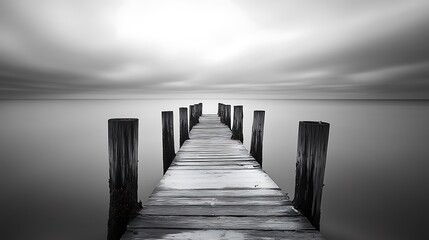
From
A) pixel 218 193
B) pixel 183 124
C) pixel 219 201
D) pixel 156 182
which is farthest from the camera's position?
pixel 156 182

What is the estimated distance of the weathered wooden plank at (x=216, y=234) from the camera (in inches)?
86.6

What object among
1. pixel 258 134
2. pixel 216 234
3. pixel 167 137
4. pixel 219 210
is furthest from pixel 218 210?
pixel 258 134

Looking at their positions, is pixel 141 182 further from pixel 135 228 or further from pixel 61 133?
pixel 61 133

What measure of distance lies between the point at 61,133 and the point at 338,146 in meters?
24.0

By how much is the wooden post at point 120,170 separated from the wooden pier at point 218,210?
13 cm

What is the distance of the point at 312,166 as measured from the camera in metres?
2.40

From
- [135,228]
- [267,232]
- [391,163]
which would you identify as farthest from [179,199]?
[391,163]

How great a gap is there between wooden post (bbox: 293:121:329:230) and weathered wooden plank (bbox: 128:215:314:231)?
146 millimetres

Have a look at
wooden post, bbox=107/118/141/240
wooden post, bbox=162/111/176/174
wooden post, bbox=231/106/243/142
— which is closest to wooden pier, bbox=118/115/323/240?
wooden post, bbox=107/118/141/240

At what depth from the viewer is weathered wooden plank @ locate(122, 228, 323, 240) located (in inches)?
86.6

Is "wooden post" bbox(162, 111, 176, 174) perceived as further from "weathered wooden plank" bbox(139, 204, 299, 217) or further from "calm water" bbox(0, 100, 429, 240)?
"weathered wooden plank" bbox(139, 204, 299, 217)

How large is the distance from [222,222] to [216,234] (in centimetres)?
23

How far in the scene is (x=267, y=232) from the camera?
7.56 feet

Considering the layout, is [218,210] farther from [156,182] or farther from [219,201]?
[156,182]
